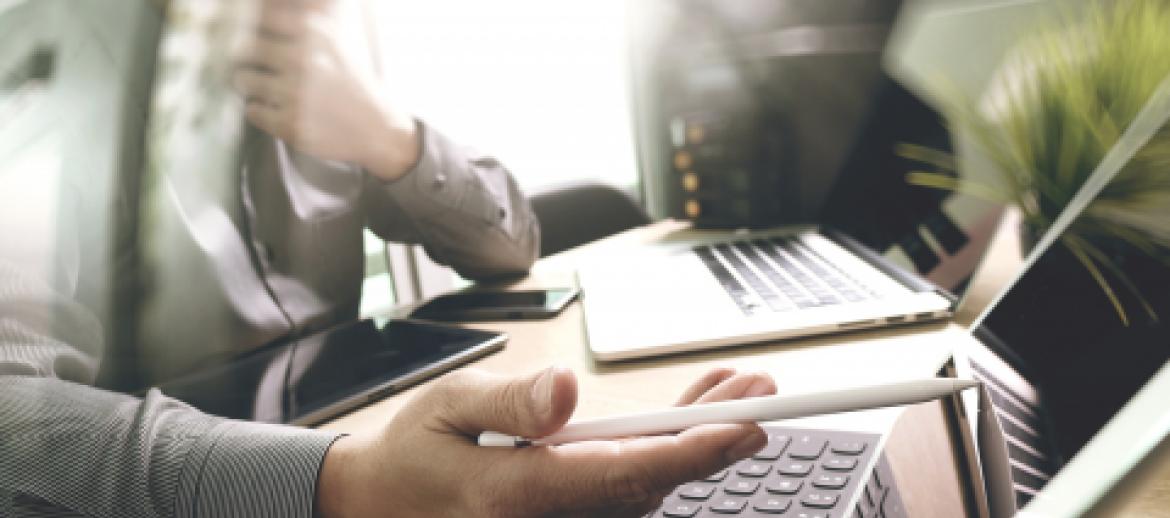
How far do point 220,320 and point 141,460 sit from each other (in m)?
0.36

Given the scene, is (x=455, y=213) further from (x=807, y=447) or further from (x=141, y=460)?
(x=807, y=447)

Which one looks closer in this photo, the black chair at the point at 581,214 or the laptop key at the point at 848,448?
the laptop key at the point at 848,448

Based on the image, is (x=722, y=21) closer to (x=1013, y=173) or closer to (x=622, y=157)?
(x=1013, y=173)

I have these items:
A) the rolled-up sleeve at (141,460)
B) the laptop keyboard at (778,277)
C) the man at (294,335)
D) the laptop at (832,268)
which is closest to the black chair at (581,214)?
the man at (294,335)

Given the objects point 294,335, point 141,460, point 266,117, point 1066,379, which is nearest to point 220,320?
point 294,335

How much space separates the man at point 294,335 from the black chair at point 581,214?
24cm

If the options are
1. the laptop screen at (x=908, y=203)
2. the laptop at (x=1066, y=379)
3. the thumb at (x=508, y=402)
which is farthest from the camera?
the laptop screen at (x=908, y=203)

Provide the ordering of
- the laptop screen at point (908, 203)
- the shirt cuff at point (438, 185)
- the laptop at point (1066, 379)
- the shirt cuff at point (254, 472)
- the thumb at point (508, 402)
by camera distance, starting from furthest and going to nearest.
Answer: the shirt cuff at point (438, 185), the laptop screen at point (908, 203), the shirt cuff at point (254, 472), the thumb at point (508, 402), the laptop at point (1066, 379)

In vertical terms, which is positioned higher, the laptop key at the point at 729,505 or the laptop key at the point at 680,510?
the laptop key at the point at 729,505

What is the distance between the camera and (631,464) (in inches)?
9.2

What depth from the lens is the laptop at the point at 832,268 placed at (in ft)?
1.57

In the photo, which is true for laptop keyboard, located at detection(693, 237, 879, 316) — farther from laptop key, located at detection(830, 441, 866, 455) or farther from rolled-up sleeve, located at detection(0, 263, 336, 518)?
rolled-up sleeve, located at detection(0, 263, 336, 518)

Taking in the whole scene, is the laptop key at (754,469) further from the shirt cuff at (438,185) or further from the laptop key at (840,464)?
the shirt cuff at (438,185)

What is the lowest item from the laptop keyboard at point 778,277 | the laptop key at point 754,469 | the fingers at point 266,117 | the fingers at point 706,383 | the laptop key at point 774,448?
the laptop keyboard at point 778,277
